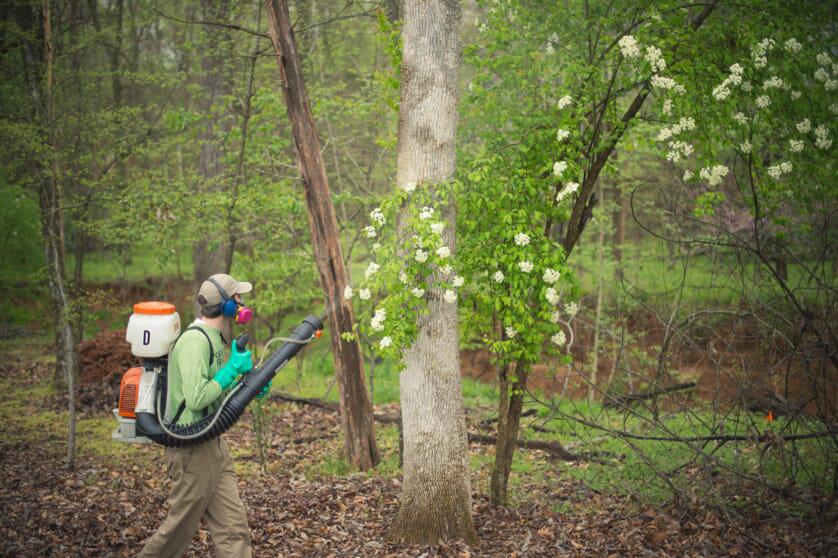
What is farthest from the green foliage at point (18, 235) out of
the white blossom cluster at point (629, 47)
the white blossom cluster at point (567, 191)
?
the white blossom cluster at point (629, 47)

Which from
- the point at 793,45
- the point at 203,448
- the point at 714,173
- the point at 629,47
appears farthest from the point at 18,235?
the point at 793,45

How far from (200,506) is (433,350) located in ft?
6.61

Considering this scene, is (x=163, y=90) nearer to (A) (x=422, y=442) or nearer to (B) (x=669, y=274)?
(B) (x=669, y=274)

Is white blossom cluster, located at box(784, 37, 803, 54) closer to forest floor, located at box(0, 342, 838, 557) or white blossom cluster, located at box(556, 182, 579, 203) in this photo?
white blossom cluster, located at box(556, 182, 579, 203)

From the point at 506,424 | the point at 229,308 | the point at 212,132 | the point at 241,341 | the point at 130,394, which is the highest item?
the point at 212,132

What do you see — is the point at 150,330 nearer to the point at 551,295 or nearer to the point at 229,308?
the point at 229,308

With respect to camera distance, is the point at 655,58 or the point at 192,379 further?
the point at 655,58

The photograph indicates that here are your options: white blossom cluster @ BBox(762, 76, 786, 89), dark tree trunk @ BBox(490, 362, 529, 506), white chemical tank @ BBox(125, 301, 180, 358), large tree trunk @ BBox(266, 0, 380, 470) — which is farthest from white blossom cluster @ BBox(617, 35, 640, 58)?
white chemical tank @ BBox(125, 301, 180, 358)

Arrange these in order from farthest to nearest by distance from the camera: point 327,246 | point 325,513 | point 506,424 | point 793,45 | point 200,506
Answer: point 327,246 < point 325,513 < point 506,424 < point 793,45 < point 200,506

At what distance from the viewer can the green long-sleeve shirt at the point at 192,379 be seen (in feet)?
14.1

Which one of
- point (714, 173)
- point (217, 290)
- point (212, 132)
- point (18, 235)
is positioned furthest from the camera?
point (18, 235)

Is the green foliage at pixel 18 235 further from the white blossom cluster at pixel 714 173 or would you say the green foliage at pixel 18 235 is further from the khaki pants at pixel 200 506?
the white blossom cluster at pixel 714 173

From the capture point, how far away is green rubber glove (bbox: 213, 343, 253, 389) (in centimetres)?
442

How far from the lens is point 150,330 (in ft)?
14.3
